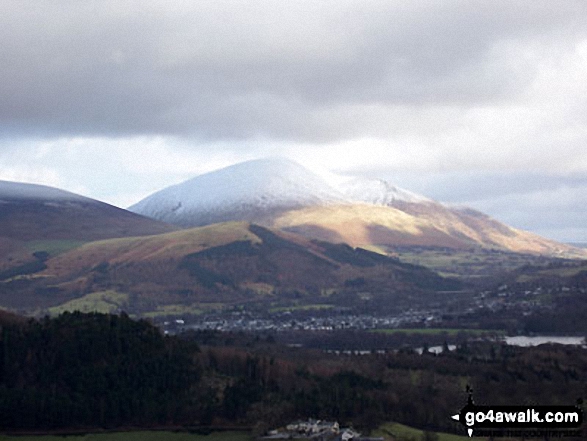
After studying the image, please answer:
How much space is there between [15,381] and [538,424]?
59253 millimetres

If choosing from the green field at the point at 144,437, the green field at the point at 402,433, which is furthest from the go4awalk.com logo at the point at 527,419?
the green field at the point at 144,437

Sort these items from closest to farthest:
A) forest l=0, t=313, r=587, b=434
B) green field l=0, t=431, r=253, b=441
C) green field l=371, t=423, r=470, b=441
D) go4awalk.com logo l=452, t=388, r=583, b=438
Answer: go4awalk.com logo l=452, t=388, r=583, b=438 → green field l=371, t=423, r=470, b=441 → green field l=0, t=431, r=253, b=441 → forest l=0, t=313, r=587, b=434

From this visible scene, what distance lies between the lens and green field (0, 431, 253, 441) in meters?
86.9

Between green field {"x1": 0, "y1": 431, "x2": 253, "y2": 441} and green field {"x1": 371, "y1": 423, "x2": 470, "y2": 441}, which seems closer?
green field {"x1": 371, "y1": 423, "x2": 470, "y2": 441}

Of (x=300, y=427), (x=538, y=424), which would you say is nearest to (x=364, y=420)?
(x=300, y=427)

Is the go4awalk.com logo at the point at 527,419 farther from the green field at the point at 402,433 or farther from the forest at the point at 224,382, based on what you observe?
the forest at the point at 224,382

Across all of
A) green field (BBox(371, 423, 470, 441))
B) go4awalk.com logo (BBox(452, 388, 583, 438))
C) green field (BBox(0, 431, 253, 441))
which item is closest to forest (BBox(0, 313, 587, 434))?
green field (BBox(371, 423, 470, 441))

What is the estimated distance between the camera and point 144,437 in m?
87.7

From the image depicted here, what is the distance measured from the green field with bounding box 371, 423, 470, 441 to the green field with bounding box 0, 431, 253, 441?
1144cm

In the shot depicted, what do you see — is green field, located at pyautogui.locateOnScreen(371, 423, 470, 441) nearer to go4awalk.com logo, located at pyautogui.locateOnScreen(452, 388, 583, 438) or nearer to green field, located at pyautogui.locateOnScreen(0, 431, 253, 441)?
go4awalk.com logo, located at pyautogui.locateOnScreen(452, 388, 583, 438)

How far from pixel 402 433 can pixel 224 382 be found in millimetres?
25192

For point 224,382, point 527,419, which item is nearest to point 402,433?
point 527,419

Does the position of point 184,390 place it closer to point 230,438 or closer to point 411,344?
point 230,438

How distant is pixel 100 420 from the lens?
93688 millimetres
